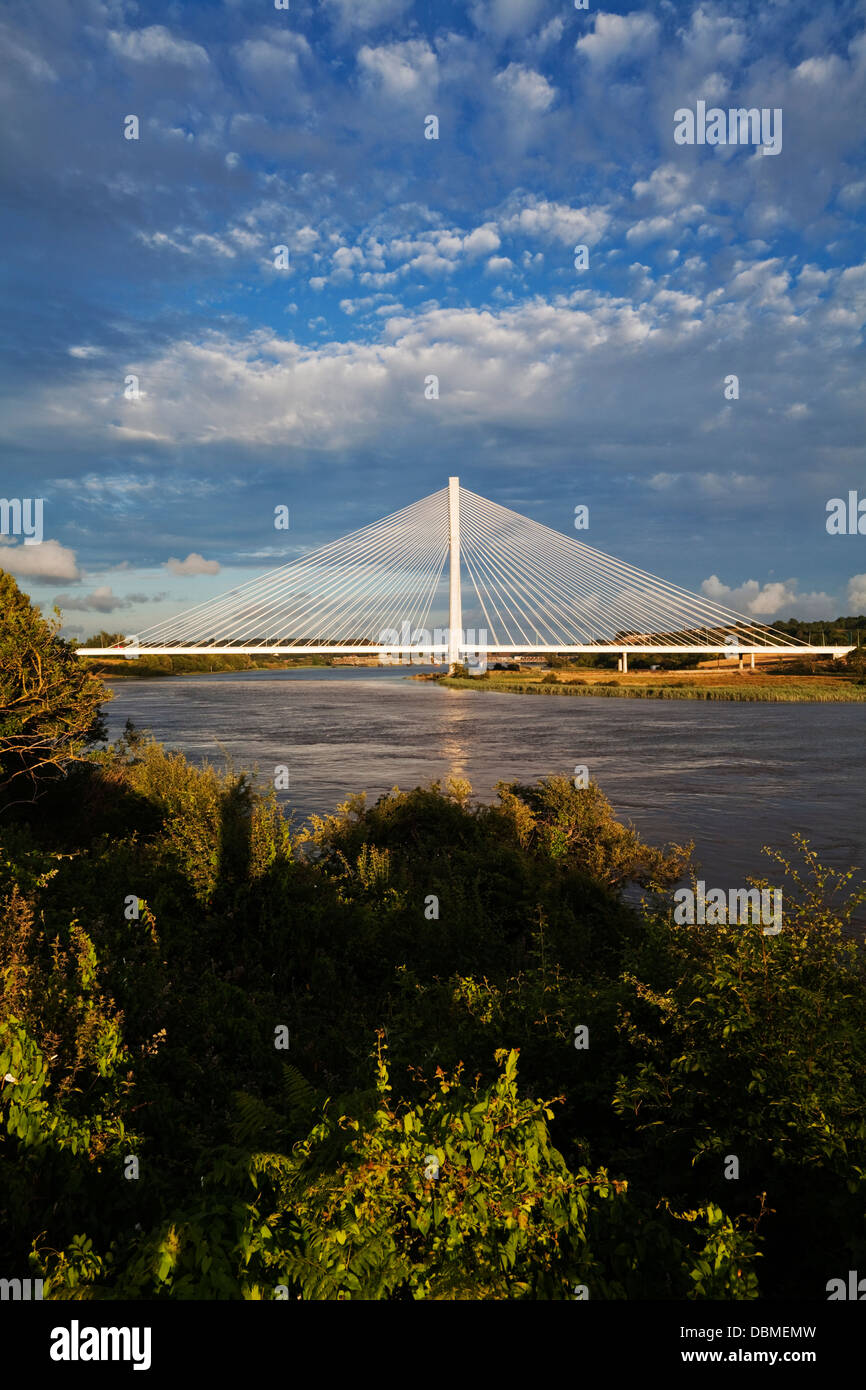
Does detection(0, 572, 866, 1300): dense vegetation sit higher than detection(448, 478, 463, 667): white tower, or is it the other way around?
detection(448, 478, 463, 667): white tower

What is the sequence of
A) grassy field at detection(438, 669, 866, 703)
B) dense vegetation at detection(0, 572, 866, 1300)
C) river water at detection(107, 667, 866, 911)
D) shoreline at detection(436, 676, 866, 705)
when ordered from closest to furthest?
dense vegetation at detection(0, 572, 866, 1300), river water at detection(107, 667, 866, 911), shoreline at detection(436, 676, 866, 705), grassy field at detection(438, 669, 866, 703)

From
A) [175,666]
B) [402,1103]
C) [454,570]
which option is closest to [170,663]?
[175,666]

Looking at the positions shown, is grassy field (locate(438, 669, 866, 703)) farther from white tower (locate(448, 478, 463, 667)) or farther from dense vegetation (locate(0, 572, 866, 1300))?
dense vegetation (locate(0, 572, 866, 1300))

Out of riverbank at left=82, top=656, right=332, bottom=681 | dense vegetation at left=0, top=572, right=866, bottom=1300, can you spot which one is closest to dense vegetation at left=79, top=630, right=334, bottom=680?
riverbank at left=82, top=656, right=332, bottom=681

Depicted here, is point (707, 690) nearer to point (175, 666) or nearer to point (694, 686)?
point (694, 686)
